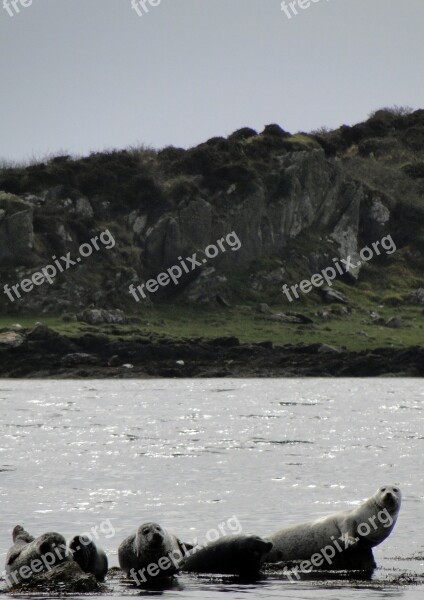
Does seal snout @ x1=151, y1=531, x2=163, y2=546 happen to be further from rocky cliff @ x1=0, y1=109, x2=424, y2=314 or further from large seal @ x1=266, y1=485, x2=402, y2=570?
rocky cliff @ x1=0, y1=109, x2=424, y2=314

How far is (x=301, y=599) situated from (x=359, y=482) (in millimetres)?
13855

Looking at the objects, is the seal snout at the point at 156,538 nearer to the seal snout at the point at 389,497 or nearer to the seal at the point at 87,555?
the seal at the point at 87,555

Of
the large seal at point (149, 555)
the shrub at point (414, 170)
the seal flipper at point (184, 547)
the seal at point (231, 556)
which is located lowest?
the shrub at point (414, 170)

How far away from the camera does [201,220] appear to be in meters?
124

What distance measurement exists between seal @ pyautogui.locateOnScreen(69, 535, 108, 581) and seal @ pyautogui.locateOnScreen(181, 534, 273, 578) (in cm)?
178

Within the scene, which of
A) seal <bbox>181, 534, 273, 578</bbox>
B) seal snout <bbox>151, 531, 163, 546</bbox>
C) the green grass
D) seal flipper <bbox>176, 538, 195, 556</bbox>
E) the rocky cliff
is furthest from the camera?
the rocky cliff

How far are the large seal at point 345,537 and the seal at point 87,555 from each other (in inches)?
127

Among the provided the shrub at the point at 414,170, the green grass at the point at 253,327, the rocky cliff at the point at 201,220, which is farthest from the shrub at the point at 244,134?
the green grass at the point at 253,327

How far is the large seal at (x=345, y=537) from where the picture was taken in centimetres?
2031

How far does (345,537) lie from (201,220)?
104m

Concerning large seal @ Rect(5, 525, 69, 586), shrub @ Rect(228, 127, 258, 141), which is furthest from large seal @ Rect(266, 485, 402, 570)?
shrub @ Rect(228, 127, 258, 141)

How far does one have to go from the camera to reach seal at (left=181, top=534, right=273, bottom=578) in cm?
1981

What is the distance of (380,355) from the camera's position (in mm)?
97188

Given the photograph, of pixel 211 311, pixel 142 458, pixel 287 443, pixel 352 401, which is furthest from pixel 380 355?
pixel 142 458
